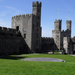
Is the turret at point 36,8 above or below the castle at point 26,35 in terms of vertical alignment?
above

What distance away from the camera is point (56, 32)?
211ft

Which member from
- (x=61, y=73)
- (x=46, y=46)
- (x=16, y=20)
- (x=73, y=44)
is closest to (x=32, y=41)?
(x=16, y=20)

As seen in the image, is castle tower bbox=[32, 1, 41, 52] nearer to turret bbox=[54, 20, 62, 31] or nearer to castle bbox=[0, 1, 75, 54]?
castle bbox=[0, 1, 75, 54]

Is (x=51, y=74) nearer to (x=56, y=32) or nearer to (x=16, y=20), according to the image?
(x=16, y=20)

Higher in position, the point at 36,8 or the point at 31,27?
the point at 36,8

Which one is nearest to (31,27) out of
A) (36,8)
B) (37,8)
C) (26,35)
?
(26,35)

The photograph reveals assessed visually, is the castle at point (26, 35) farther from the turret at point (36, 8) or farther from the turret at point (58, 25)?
the turret at point (58, 25)

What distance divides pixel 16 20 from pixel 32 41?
29.8 ft

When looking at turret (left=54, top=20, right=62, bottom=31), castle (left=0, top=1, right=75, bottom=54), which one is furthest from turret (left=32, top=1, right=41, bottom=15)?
turret (left=54, top=20, right=62, bottom=31)

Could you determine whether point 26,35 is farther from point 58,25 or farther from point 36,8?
point 58,25

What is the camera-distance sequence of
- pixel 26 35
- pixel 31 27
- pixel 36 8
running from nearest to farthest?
1. pixel 31 27
2. pixel 26 35
3. pixel 36 8

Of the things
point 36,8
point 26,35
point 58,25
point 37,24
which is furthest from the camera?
point 58,25

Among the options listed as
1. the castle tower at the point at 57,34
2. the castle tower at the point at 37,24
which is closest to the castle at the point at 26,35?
the castle tower at the point at 37,24

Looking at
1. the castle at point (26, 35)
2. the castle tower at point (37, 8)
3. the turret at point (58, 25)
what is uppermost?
the castle tower at point (37, 8)
